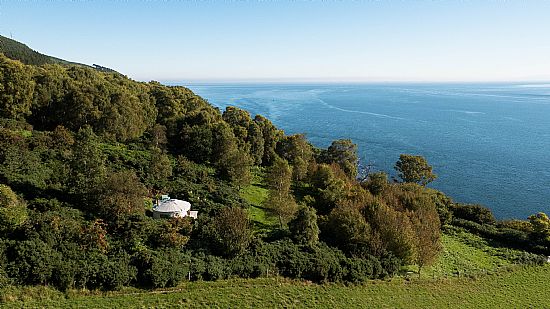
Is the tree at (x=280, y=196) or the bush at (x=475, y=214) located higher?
the tree at (x=280, y=196)

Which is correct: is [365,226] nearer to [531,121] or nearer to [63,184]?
[63,184]

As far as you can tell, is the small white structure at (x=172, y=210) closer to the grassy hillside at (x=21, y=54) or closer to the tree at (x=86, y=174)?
the tree at (x=86, y=174)

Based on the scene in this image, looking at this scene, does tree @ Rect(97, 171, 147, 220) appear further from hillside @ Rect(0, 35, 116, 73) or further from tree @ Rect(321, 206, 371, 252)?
hillside @ Rect(0, 35, 116, 73)

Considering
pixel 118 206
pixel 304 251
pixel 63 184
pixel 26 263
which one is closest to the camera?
pixel 26 263

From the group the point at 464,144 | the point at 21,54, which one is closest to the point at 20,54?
the point at 21,54

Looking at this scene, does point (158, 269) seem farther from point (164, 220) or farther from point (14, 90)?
point (14, 90)

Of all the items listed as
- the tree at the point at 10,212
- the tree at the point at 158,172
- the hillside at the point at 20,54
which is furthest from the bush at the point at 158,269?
the hillside at the point at 20,54

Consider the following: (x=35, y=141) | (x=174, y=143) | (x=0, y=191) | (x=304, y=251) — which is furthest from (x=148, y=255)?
(x=174, y=143)
